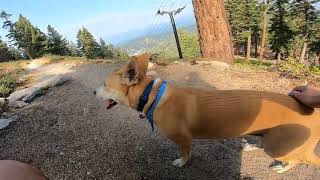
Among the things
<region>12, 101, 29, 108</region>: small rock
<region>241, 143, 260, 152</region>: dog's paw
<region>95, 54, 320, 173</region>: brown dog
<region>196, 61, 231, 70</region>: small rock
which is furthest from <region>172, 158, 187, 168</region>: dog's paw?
<region>196, 61, 231, 70</region>: small rock

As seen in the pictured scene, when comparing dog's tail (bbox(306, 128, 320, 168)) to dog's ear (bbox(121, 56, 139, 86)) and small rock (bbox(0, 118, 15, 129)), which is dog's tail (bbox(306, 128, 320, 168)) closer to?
dog's ear (bbox(121, 56, 139, 86))

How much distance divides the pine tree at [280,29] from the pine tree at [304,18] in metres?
1.26

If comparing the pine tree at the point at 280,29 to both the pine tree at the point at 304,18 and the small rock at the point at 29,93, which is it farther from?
the small rock at the point at 29,93

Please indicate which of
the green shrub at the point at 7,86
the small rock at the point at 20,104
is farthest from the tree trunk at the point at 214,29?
the green shrub at the point at 7,86

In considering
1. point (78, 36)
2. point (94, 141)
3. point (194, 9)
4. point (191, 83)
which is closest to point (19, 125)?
point (94, 141)

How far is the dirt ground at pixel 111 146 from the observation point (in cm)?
610

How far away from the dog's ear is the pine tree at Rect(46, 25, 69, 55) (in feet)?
167

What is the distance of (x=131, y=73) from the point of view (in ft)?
16.7

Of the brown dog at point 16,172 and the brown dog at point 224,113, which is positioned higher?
the brown dog at point 16,172

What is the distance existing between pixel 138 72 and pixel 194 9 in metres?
8.65

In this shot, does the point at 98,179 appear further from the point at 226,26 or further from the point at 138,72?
the point at 226,26

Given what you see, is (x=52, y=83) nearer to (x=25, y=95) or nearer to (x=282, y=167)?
(x=25, y=95)

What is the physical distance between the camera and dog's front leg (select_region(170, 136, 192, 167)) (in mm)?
5449

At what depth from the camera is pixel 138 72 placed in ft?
16.6
